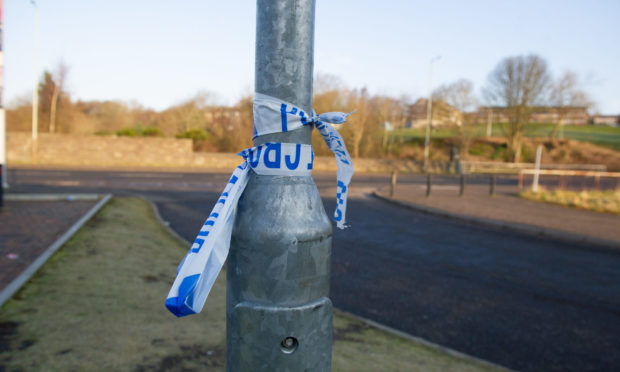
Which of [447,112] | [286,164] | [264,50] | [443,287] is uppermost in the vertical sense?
[447,112]

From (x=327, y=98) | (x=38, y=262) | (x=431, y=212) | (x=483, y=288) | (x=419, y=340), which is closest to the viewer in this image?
(x=419, y=340)

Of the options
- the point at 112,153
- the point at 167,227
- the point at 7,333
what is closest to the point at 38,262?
the point at 7,333

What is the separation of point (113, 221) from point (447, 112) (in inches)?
1644

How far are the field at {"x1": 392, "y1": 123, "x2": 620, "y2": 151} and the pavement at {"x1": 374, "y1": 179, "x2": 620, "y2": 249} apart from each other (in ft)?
88.6

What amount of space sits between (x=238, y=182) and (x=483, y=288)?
573 cm

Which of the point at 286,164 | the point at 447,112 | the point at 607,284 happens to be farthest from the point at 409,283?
the point at 447,112

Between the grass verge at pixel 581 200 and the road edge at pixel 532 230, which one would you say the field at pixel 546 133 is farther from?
the road edge at pixel 532 230

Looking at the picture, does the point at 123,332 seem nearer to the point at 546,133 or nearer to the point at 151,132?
the point at 151,132

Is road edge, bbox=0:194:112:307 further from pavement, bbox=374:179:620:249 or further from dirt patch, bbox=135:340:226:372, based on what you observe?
pavement, bbox=374:179:620:249

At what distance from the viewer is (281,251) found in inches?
51.9

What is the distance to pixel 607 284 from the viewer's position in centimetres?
664

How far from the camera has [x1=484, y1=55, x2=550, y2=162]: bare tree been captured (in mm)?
41281

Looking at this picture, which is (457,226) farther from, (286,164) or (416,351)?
(286,164)

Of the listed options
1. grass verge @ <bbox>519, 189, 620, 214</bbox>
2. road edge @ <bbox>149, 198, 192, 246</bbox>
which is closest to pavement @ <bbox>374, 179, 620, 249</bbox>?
grass verge @ <bbox>519, 189, 620, 214</bbox>
